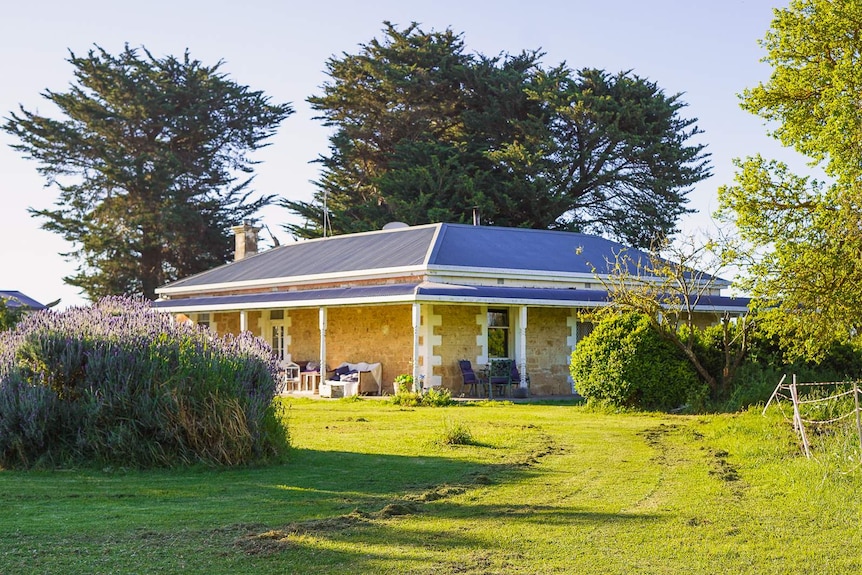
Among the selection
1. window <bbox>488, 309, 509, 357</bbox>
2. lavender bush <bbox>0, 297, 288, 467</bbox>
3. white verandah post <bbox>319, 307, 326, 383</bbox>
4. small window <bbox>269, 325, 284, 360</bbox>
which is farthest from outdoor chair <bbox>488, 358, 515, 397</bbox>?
lavender bush <bbox>0, 297, 288, 467</bbox>

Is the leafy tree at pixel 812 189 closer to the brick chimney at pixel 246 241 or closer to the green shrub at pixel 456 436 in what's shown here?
the green shrub at pixel 456 436

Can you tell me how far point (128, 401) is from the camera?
10797 millimetres

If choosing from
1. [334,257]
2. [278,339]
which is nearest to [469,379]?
[334,257]

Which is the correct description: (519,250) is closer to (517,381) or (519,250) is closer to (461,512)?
(517,381)

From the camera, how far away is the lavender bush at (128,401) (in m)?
10.7

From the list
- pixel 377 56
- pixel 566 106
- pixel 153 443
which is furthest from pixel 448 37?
pixel 153 443

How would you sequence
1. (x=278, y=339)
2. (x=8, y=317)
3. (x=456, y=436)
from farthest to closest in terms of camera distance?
1. (x=278, y=339)
2. (x=8, y=317)
3. (x=456, y=436)

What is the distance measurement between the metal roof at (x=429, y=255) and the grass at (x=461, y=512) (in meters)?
11.6

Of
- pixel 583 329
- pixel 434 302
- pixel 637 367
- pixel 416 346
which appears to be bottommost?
pixel 637 367

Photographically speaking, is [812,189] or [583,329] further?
[583,329]

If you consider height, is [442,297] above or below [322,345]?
above

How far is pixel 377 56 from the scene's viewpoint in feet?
133

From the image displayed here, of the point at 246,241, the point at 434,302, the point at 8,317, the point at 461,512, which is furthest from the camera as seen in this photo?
the point at 246,241

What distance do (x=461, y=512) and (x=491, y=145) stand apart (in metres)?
31.8
